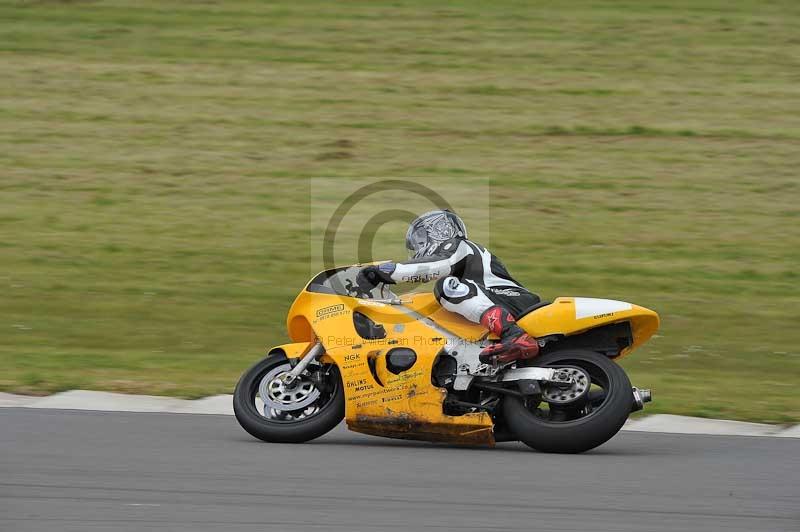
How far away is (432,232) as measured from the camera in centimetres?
859

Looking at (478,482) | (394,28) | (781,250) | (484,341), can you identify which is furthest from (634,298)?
(394,28)

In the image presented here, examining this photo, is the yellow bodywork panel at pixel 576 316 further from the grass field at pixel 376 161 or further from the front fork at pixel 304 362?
the grass field at pixel 376 161

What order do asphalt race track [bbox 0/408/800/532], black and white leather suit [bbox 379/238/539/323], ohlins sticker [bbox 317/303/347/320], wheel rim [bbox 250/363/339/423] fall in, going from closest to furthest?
asphalt race track [bbox 0/408/800/532], black and white leather suit [bbox 379/238/539/323], wheel rim [bbox 250/363/339/423], ohlins sticker [bbox 317/303/347/320]

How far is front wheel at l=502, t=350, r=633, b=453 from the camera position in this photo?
789cm

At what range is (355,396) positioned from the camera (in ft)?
27.1

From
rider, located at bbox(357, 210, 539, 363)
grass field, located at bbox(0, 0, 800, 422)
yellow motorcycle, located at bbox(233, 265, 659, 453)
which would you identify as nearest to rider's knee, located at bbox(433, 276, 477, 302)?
rider, located at bbox(357, 210, 539, 363)

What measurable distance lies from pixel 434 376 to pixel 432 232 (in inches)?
38.0

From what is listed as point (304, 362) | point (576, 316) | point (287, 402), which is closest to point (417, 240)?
point (304, 362)

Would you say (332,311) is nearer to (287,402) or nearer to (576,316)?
(287,402)

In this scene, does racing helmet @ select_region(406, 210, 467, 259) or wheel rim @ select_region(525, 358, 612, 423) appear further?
racing helmet @ select_region(406, 210, 467, 259)

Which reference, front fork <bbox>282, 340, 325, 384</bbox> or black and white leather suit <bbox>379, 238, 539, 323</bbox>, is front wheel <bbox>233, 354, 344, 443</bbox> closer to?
front fork <bbox>282, 340, 325, 384</bbox>

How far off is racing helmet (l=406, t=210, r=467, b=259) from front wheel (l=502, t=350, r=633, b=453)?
1033mm

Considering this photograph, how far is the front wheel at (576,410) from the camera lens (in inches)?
311

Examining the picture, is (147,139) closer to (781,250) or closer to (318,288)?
(781,250)
